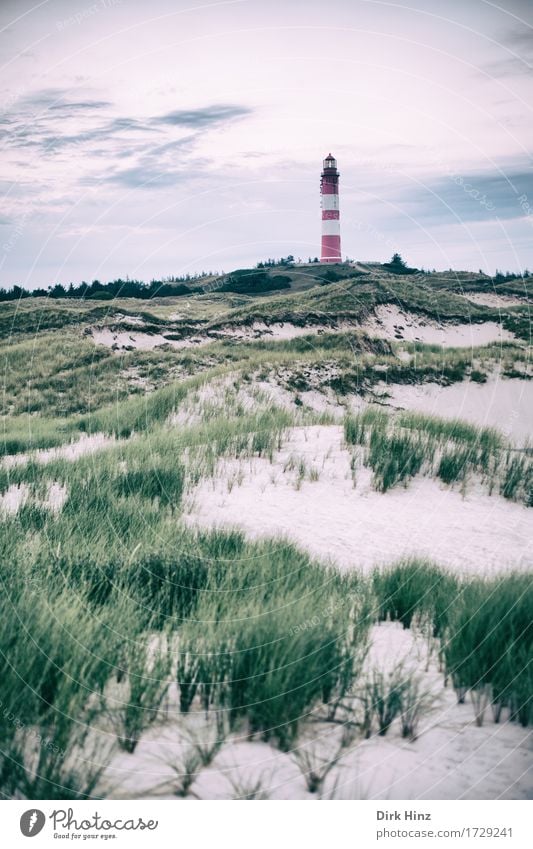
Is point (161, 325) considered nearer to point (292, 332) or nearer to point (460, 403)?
point (292, 332)

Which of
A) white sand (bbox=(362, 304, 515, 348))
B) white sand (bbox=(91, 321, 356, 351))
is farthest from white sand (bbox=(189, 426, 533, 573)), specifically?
white sand (bbox=(362, 304, 515, 348))

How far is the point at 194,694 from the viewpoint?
2477 millimetres

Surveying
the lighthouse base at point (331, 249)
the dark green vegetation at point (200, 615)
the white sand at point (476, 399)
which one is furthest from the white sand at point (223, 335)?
the dark green vegetation at point (200, 615)

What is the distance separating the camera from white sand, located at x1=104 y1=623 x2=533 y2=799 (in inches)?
86.4

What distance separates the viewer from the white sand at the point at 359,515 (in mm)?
4496

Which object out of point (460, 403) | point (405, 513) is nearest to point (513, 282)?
point (460, 403)

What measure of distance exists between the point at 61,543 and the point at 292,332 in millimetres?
12535

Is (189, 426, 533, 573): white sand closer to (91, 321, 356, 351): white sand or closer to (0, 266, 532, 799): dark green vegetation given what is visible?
(0, 266, 532, 799): dark green vegetation

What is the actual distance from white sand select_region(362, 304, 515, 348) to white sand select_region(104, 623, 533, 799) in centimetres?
1412
